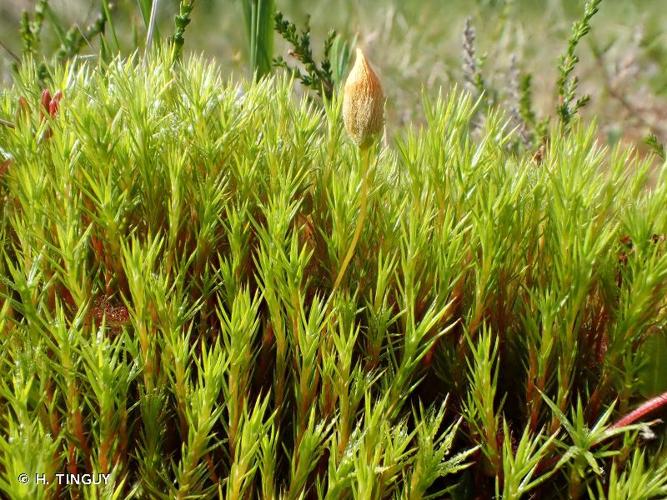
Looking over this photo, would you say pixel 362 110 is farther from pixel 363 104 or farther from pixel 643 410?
pixel 643 410

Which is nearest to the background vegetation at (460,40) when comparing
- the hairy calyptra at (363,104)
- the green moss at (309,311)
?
the green moss at (309,311)

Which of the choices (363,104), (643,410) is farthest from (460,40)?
(643,410)

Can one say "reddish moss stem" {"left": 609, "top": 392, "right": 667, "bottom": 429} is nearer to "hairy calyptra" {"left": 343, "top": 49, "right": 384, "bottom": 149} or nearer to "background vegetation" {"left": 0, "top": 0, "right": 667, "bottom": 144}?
"hairy calyptra" {"left": 343, "top": 49, "right": 384, "bottom": 149}

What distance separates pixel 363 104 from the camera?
3.22 ft

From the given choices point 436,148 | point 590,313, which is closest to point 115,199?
point 436,148

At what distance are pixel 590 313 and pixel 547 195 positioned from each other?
191 millimetres

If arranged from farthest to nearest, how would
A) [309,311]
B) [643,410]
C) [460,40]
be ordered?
[460,40], [309,311], [643,410]

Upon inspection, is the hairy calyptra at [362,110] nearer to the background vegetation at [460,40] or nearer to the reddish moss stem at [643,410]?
the reddish moss stem at [643,410]

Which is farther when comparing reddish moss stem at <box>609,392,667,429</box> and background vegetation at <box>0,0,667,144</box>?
background vegetation at <box>0,0,667,144</box>

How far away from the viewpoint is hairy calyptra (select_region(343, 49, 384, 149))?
3.21ft

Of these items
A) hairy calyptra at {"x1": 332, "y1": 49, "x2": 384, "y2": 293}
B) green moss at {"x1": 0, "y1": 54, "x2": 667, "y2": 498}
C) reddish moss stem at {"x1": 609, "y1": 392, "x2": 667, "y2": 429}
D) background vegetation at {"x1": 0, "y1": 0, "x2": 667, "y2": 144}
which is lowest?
reddish moss stem at {"x1": 609, "y1": 392, "x2": 667, "y2": 429}

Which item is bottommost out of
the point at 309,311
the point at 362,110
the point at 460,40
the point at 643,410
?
the point at 643,410

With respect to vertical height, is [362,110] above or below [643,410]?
above

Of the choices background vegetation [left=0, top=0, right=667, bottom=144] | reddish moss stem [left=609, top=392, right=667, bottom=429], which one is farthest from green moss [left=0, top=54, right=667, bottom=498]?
background vegetation [left=0, top=0, right=667, bottom=144]
